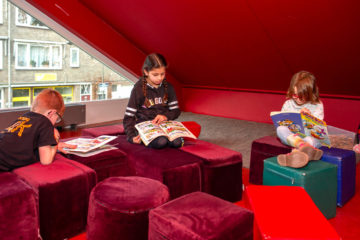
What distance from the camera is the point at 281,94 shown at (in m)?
5.33

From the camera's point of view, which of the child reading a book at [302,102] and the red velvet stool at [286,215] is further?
the child reading a book at [302,102]

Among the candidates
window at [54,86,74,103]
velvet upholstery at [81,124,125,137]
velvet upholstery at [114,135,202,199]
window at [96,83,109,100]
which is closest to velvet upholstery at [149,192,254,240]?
velvet upholstery at [114,135,202,199]

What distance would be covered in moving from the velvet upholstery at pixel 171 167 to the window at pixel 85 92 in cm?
321

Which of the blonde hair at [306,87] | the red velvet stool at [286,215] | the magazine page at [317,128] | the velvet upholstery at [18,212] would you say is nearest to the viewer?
the red velvet stool at [286,215]

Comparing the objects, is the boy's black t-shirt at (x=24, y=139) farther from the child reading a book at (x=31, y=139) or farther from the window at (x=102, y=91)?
the window at (x=102, y=91)

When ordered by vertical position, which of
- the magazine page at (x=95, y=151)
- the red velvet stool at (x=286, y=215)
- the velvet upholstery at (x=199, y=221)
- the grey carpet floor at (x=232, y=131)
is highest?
the magazine page at (x=95, y=151)

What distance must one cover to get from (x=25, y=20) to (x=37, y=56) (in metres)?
0.52

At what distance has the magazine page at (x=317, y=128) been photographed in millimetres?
2545

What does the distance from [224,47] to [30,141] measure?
3.43 meters

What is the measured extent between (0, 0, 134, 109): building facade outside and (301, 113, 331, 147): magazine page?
3748 mm

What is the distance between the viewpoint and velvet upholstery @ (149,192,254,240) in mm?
1354

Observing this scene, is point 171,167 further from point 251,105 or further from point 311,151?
point 251,105

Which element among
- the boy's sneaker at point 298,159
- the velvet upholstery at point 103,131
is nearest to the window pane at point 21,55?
the velvet upholstery at point 103,131

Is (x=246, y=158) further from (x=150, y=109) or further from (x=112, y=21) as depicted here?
(x=112, y=21)
